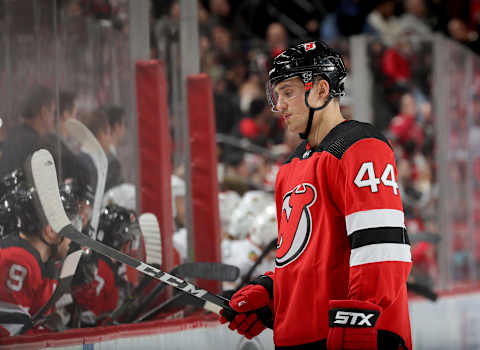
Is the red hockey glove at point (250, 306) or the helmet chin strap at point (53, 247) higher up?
the helmet chin strap at point (53, 247)

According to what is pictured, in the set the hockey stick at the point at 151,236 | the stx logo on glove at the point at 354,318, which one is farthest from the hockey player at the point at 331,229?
the hockey stick at the point at 151,236

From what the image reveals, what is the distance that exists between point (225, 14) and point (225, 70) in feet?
3.35

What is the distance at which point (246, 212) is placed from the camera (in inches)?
139

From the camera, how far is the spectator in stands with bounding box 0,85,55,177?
78.9 inches

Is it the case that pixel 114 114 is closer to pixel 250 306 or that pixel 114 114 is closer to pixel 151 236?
pixel 151 236

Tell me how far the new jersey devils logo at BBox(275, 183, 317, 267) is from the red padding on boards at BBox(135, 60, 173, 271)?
843mm

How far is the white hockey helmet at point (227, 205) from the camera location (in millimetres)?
3355

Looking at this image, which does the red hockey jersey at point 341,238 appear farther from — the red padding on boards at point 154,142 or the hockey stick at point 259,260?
the hockey stick at point 259,260

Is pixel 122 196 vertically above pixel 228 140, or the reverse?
pixel 228 140

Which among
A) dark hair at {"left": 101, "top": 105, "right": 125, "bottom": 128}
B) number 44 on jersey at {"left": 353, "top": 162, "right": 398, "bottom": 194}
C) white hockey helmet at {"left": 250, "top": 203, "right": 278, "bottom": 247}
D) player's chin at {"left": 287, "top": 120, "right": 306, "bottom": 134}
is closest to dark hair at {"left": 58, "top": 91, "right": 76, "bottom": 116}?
dark hair at {"left": 101, "top": 105, "right": 125, "bottom": 128}

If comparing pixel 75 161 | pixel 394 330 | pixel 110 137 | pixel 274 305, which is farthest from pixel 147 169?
pixel 394 330

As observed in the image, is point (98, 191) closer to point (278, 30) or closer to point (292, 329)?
point (292, 329)

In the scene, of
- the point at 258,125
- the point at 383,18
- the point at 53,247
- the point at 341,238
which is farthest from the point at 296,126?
the point at 383,18

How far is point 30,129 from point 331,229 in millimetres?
925
